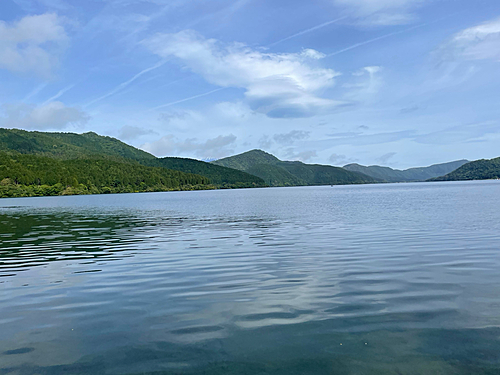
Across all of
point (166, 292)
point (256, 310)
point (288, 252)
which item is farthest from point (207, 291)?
point (288, 252)

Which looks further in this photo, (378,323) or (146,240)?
(146,240)

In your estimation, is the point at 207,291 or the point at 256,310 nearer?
the point at 256,310

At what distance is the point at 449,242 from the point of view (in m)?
30.9

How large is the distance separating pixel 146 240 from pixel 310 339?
28654 millimetres

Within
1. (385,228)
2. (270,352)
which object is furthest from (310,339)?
(385,228)

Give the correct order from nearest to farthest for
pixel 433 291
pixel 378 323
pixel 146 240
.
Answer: pixel 378 323 < pixel 433 291 < pixel 146 240

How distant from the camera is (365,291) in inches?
664

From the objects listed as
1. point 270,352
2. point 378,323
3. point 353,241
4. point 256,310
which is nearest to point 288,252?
point 353,241

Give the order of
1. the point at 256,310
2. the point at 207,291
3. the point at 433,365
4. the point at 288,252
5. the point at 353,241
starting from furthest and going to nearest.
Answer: the point at 353,241
the point at 288,252
the point at 207,291
the point at 256,310
the point at 433,365

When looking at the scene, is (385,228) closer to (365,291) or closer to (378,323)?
(365,291)

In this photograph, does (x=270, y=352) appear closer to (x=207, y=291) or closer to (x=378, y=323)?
(x=378, y=323)

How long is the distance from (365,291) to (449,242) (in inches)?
697

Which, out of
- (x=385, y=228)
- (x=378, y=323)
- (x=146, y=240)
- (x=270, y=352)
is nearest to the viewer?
(x=270, y=352)

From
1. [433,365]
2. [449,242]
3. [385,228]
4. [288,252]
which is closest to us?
[433,365]
